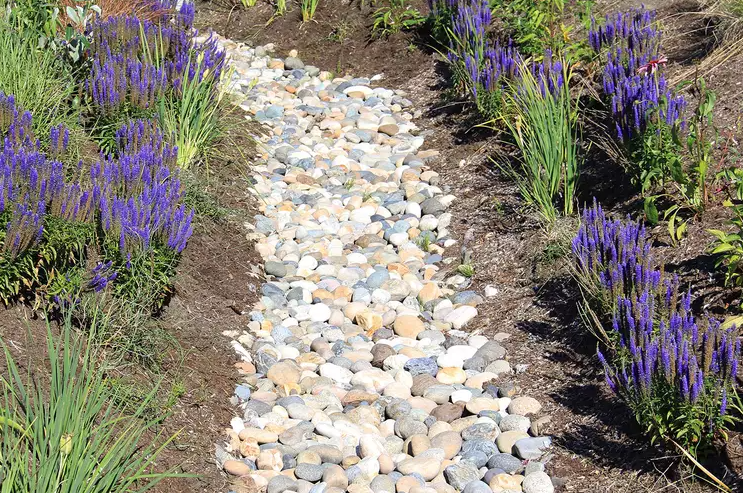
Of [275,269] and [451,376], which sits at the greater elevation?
[275,269]

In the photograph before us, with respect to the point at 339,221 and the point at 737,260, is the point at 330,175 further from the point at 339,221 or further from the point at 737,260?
the point at 737,260

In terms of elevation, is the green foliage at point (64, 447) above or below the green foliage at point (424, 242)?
above

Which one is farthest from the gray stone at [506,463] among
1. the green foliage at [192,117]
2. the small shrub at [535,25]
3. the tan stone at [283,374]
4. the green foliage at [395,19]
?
the green foliage at [395,19]

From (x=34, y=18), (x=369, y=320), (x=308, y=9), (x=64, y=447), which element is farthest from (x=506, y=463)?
(x=308, y=9)

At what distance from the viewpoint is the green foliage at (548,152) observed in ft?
16.5

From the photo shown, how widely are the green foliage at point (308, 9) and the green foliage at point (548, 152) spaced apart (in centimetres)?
322

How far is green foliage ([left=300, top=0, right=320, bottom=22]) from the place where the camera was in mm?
8062

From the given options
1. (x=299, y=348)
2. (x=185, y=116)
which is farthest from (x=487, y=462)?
(x=185, y=116)

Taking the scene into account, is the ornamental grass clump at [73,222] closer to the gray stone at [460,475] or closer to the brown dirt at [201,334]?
the brown dirt at [201,334]

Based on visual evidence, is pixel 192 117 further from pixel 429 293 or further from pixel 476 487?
pixel 476 487

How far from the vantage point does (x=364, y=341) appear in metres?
4.60

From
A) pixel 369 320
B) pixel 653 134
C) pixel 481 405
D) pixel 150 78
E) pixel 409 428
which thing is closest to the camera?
pixel 409 428

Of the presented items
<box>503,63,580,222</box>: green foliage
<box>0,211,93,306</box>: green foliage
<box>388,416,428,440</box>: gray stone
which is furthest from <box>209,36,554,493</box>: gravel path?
<box>0,211,93,306</box>: green foliage

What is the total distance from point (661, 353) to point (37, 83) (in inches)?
137
